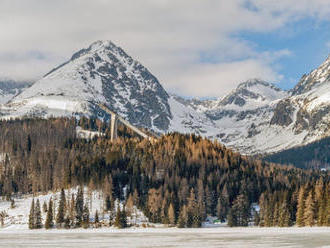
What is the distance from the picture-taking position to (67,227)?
17425cm

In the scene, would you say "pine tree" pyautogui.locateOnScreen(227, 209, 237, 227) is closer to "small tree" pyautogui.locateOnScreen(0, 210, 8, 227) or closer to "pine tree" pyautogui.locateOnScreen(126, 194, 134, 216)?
"pine tree" pyautogui.locateOnScreen(126, 194, 134, 216)

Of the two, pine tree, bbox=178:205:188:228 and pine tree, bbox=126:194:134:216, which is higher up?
pine tree, bbox=126:194:134:216

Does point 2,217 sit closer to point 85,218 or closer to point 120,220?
point 85,218

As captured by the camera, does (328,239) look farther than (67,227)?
No

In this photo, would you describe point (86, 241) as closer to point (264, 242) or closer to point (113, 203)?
point (264, 242)

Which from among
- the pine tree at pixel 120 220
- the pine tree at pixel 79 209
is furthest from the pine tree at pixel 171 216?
the pine tree at pixel 79 209

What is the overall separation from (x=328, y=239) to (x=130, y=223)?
2957 inches

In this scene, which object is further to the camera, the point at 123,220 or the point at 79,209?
the point at 79,209

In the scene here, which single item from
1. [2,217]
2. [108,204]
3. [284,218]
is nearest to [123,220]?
[108,204]

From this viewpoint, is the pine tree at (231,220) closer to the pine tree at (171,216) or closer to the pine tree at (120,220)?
the pine tree at (171,216)

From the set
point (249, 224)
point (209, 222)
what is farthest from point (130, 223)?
point (249, 224)

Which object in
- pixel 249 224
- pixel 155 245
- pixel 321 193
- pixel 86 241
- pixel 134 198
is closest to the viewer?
pixel 155 245

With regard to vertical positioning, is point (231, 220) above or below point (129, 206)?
below

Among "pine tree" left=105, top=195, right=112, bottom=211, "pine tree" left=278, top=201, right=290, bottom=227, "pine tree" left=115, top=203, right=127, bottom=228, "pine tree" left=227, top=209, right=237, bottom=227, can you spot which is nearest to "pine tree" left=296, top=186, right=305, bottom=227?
"pine tree" left=278, top=201, right=290, bottom=227
